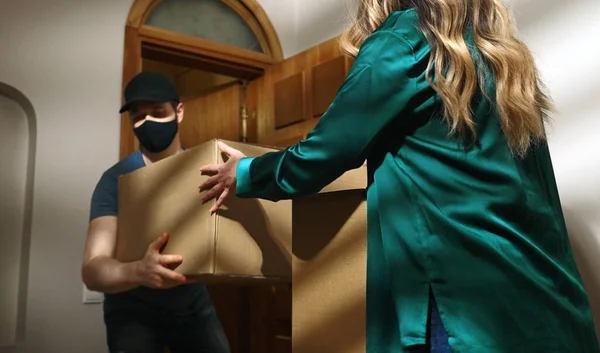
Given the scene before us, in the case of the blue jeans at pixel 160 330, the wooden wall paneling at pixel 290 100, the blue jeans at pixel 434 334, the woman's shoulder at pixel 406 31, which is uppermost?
the wooden wall paneling at pixel 290 100

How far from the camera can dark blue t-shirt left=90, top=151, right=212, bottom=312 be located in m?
1.68

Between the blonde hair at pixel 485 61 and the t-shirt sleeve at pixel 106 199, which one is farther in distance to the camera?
the t-shirt sleeve at pixel 106 199

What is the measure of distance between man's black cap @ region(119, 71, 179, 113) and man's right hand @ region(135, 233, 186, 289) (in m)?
0.59

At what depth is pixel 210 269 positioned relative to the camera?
1222mm

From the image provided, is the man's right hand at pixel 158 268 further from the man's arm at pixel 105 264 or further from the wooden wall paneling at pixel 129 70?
the wooden wall paneling at pixel 129 70

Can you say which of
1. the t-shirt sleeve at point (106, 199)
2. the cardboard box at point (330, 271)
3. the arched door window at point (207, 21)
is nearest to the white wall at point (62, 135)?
the arched door window at point (207, 21)

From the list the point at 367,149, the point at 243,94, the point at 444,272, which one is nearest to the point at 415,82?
the point at 367,149

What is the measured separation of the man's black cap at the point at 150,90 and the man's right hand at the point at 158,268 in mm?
585

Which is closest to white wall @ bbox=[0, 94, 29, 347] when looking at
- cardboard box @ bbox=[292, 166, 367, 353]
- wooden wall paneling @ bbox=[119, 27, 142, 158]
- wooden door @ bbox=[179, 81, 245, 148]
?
wooden wall paneling @ bbox=[119, 27, 142, 158]

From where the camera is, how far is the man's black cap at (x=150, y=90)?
179 cm

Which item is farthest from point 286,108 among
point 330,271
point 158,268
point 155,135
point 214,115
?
point 330,271

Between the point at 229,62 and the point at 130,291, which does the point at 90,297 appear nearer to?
the point at 130,291

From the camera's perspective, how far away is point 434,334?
86 centimetres

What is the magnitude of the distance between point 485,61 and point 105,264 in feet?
3.57
